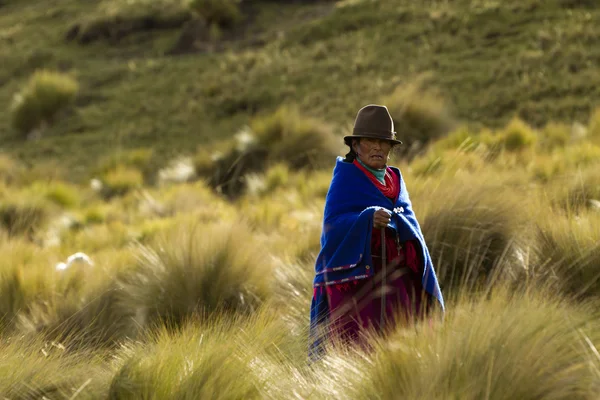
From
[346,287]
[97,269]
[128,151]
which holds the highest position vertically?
[346,287]

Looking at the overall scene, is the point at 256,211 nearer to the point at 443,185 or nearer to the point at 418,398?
the point at 443,185

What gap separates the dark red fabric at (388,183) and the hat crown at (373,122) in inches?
7.6

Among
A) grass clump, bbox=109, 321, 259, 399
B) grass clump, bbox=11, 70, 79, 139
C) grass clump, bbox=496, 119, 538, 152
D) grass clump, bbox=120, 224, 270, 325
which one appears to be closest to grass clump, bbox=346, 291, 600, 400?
grass clump, bbox=109, 321, 259, 399

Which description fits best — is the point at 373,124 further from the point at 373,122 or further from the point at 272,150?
the point at 272,150

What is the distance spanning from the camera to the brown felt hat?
4.20 m

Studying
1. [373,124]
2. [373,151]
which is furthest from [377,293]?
[373,124]

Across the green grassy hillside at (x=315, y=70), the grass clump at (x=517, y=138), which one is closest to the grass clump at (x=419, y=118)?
the green grassy hillside at (x=315, y=70)

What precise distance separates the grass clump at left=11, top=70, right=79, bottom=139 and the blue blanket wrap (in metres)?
17.2

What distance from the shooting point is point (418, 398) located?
273 cm

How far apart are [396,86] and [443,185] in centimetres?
999

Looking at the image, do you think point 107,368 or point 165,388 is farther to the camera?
Result: point 107,368

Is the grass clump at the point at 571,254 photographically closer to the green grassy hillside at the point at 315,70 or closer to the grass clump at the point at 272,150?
the green grassy hillside at the point at 315,70

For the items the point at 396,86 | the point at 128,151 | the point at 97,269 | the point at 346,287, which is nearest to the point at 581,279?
the point at 346,287

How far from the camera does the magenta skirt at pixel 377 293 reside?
412 centimetres
